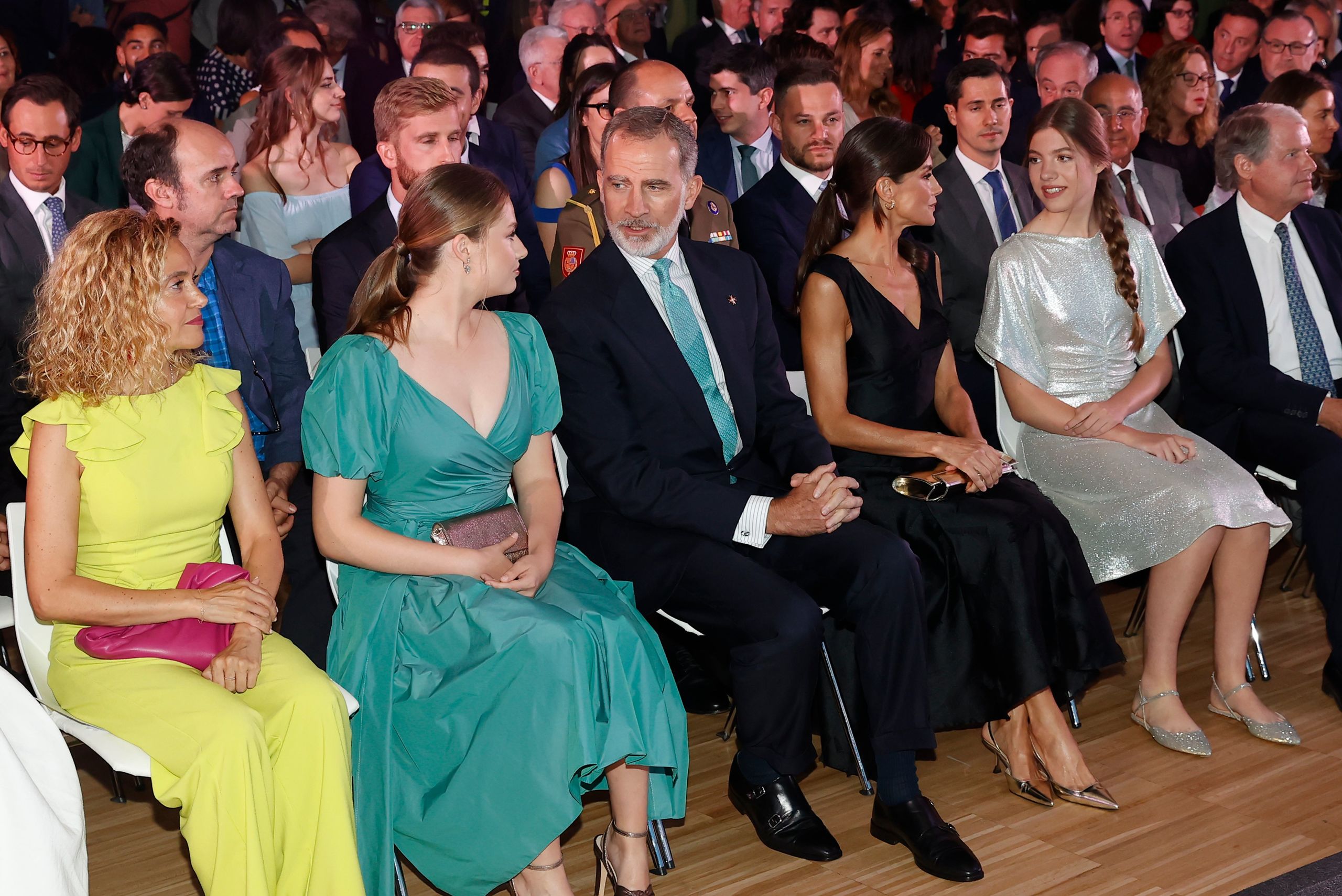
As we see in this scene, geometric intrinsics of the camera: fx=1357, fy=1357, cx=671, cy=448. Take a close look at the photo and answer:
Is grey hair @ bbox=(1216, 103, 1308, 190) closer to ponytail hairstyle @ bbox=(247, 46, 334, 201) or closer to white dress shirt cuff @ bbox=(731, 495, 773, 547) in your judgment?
white dress shirt cuff @ bbox=(731, 495, 773, 547)

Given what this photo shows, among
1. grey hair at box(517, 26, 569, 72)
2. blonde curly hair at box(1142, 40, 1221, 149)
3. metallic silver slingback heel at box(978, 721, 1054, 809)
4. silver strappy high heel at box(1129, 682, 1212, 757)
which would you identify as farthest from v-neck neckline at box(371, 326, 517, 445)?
blonde curly hair at box(1142, 40, 1221, 149)

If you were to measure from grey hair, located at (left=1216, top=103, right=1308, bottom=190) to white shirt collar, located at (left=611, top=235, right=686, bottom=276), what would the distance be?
6.54 feet

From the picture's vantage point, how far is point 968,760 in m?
3.46

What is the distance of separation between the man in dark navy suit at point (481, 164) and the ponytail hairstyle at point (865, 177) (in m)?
0.96

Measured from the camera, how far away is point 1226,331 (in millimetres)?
4148

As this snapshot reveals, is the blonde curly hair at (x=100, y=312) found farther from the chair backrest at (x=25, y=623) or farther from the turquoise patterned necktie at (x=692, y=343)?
the turquoise patterned necktie at (x=692, y=343)

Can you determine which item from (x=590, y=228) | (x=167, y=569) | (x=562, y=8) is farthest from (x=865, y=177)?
(x=562, y=8)

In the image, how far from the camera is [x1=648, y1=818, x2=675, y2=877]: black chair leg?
2.96 m

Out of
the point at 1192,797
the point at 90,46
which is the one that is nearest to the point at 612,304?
the point at 1192,797

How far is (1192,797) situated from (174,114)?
4109 millimetres

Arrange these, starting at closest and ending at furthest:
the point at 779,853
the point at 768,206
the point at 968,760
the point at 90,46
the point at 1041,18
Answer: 1. the point at 779,853
2. the point at 968,760
3. the point at 768,206
4. the point at 90,46
5. the point at 1041,18

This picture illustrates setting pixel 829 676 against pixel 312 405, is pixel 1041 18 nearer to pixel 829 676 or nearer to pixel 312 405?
pixel 829 676

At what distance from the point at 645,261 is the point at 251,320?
108 cm

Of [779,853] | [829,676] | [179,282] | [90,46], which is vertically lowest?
[779,853]
